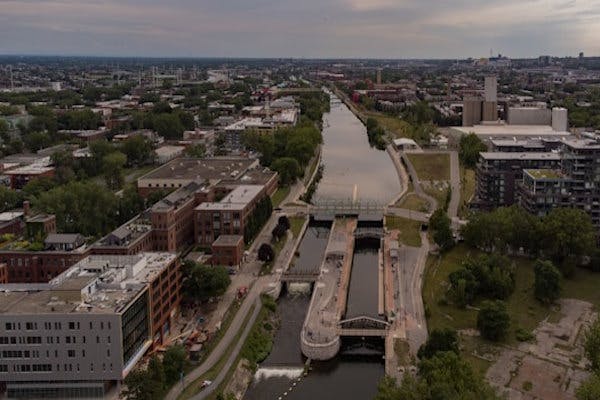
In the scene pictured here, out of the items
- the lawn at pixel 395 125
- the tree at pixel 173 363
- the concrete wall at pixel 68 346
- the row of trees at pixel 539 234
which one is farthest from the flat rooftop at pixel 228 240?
the lawn at pixel 395 125

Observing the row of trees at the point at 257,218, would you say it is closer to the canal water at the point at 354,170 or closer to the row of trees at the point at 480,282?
the canal water at the point at 354,170

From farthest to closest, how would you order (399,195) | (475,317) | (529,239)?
(399,195) < (529,239) < (475,317)

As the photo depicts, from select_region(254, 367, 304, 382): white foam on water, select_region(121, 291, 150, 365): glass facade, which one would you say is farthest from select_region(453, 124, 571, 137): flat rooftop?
Answer: select_region(121, 291, 150, 365): glass facade

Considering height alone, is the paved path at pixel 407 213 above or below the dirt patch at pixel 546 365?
above

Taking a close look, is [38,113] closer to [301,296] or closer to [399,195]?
[399,195]

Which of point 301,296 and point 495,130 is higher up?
point 495,130

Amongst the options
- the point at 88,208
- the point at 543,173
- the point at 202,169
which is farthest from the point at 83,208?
the point at 543,173

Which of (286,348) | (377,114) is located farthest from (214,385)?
(377,114)
